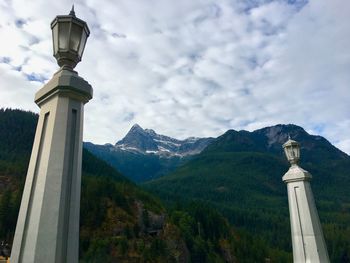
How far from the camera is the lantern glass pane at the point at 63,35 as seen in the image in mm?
2674

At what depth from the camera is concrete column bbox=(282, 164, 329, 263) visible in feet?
13.0

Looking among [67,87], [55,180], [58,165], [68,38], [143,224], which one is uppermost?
[143,224]

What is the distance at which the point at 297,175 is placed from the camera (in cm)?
438

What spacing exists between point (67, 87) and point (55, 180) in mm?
784

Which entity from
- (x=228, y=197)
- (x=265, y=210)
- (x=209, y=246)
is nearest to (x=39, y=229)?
(x=209, y=246)

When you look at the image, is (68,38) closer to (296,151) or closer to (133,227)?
(296,151)

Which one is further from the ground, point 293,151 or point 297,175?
point 293,151

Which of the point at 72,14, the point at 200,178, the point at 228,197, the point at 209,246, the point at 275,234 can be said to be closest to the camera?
the point at 72,14

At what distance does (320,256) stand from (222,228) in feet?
253

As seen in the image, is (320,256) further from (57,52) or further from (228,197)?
(228,197)

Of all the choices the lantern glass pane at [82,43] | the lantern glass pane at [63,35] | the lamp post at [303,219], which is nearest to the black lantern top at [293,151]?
the lamp post at [303,219]

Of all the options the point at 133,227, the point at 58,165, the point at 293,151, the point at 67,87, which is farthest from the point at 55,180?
the point at 133,227

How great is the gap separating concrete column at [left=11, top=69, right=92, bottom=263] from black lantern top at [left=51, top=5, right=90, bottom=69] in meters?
0.14

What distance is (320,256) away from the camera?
389 centimetres
